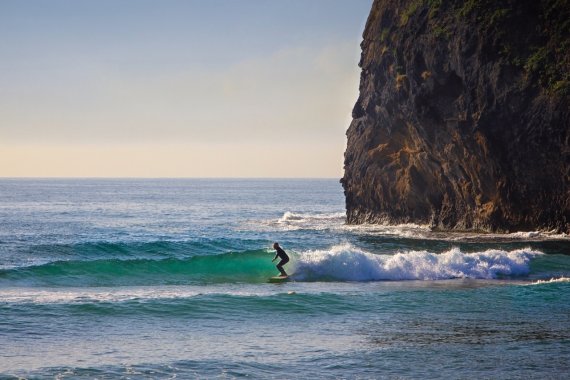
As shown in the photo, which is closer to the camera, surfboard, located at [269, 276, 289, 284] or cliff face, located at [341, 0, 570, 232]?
surfboard, located at [269, 276, 289, 284]

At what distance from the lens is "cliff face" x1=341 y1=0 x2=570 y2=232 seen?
38.1 meters

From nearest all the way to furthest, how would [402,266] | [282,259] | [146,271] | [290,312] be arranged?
[290,312]
[282,259]
[402,266]
[146,271]

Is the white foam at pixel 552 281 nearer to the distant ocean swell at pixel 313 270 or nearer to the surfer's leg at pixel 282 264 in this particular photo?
the distant ocean swell at pixel 313 270

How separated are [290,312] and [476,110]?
2353cm

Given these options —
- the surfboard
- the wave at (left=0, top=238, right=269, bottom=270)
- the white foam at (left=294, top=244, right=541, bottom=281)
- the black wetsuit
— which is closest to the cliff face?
the white foam at (left=294, top=244, right=541, bottom=281)

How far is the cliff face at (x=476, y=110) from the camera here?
38.1 metres

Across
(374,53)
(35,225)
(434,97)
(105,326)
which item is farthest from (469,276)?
(35,225)

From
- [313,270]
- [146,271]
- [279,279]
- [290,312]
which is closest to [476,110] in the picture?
[313,270]

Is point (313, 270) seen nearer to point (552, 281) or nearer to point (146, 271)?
point (146, 271)

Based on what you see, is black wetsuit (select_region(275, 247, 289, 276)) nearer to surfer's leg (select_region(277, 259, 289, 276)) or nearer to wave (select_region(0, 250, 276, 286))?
surfer's leg (select_region(277, 259, 289, 276))

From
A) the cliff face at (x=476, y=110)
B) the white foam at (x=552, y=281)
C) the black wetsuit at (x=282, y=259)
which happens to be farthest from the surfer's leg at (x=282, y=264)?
the cliff face at (x=476, y=110)

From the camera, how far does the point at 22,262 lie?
104ft

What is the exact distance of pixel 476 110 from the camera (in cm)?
4016

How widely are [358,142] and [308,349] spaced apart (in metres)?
38.1
